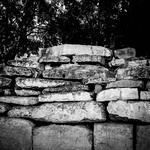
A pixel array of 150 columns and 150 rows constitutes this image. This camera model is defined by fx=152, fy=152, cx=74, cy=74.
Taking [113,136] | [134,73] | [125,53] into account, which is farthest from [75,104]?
[125,53]

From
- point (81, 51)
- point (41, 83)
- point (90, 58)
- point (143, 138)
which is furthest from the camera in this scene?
point (81, 51)

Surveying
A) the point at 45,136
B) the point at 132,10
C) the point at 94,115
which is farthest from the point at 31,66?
the point at 132,10

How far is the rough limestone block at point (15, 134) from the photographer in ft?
6.05

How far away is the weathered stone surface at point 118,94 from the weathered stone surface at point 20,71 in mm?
864

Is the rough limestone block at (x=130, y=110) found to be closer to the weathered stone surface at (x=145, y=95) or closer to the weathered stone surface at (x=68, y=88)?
the weathered stone surface at (x=145, y=95)

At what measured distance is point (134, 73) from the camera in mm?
1677

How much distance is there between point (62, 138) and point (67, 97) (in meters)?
0.48

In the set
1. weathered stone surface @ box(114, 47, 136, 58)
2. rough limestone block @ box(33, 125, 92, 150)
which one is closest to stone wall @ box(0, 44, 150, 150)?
rough limestone block @ box(33, 125, 92, 150)

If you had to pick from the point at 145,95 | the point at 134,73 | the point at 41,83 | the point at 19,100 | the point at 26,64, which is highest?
the point at 26,64

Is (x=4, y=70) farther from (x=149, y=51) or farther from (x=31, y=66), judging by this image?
(x=149, y=51)

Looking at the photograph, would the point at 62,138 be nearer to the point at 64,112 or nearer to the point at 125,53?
the point at 64,112

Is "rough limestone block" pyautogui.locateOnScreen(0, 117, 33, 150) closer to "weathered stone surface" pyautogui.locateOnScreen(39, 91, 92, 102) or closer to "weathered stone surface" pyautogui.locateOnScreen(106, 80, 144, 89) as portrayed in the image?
"weathered stone surface" pyautogui.locateOnScreen(39, 91, 92, 102)

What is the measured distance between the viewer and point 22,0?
212 inches

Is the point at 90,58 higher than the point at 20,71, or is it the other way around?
the point at 90,58
